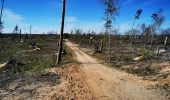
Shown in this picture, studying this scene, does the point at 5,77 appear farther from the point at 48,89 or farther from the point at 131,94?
the point at 131,94

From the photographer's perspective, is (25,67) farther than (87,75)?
Yes

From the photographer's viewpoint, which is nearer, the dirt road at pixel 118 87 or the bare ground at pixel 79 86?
the dirt road at pixel 118 87

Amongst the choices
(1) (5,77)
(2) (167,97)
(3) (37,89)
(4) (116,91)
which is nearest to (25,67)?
(1) (5,77)

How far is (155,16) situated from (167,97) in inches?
1813

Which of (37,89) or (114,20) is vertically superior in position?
(114,20)

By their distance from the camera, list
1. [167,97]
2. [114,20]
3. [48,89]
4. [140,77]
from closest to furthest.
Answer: [167,97] → [48,89] → [140,77] → [114,20]

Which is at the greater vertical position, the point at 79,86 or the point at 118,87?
the point at 118,87

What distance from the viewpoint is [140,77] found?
2370 centimetres

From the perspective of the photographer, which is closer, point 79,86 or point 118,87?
point 118,87

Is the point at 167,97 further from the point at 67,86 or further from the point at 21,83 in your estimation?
the point at 21,83

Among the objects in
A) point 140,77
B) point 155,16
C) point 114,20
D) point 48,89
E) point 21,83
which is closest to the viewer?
point 48,89

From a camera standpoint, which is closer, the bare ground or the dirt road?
the dirt road

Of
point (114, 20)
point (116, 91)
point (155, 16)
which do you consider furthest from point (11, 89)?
point (155, 16)

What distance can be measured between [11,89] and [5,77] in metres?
4.94
